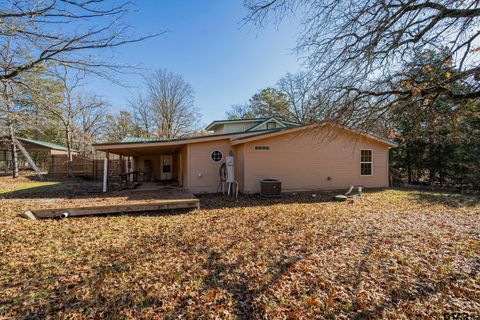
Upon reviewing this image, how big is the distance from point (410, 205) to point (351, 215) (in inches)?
128

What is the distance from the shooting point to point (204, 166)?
10172mm

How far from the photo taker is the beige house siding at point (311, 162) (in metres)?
9.91

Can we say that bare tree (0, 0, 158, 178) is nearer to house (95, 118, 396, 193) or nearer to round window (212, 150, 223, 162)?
house (95, 118, 396, 193)

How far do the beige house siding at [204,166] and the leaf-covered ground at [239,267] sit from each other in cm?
406

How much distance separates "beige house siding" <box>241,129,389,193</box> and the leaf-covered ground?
13.7 ft

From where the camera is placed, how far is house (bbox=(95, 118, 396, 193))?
9.76 metres

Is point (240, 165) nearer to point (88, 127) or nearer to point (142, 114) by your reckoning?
point (142, 114)

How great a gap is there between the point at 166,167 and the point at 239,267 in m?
14.6

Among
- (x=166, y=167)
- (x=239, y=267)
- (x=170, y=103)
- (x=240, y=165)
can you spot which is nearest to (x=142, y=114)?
(x=170, y=103)

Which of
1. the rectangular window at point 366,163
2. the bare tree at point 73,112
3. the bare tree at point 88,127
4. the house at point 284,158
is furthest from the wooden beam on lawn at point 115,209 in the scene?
the bare tree at point 88,127

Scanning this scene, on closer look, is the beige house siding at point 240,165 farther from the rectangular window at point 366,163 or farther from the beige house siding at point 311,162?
the rectangular window at point 366,163

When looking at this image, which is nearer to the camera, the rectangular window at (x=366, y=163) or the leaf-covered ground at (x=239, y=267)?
the leaf-covered ground at (x=239, y=267)

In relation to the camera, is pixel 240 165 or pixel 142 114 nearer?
pixel 240 165

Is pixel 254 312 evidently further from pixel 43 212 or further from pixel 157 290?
pixel 43 212
